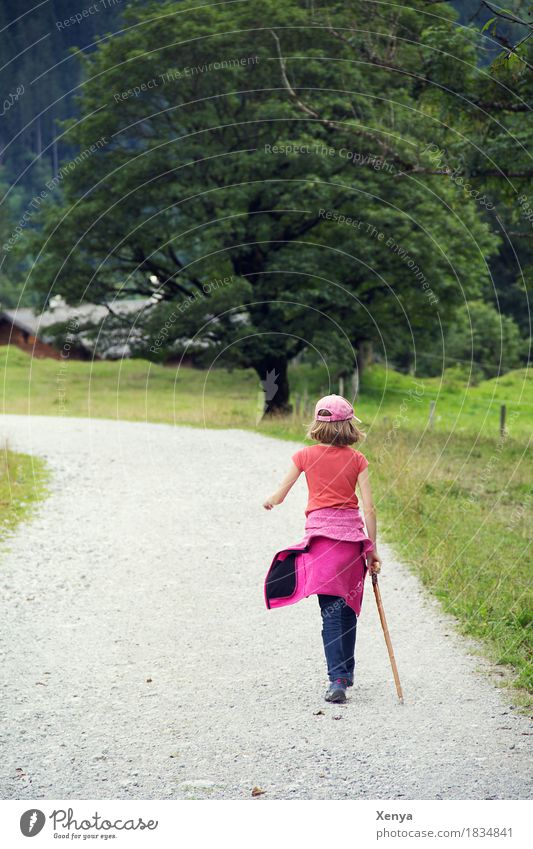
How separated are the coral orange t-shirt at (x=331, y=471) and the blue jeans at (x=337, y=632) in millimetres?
626

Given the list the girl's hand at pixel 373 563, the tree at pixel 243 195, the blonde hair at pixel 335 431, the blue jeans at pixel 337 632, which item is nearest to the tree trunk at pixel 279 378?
the tree at pixel 243 195

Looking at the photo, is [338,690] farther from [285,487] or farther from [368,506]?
[285,487]

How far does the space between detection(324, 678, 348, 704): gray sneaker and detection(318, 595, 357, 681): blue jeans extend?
0.09ft

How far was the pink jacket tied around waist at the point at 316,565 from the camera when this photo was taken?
5.85 meters

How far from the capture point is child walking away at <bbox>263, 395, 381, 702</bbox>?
18.5ft

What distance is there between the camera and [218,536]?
11.5 meters

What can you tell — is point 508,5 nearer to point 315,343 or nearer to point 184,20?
point 184,20

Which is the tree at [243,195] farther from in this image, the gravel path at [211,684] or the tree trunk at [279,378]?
the gravel path at [211,684]

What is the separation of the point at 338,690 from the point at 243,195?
645 inches

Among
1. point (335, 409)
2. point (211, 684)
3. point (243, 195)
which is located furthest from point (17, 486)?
point (335, 409)

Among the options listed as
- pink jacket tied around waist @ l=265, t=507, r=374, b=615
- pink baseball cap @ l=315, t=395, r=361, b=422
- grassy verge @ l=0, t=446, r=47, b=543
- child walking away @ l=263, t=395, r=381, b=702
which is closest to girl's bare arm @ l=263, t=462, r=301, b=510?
child walking away @ l=263, t=395, r=381, b=702

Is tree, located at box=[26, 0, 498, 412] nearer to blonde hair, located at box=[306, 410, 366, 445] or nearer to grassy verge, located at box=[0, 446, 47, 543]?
grassy verge, located at box=[0, 446, 47, 543]

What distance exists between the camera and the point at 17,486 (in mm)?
14648

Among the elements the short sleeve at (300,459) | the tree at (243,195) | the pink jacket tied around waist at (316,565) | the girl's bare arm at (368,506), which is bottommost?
the pink jacket tied around waist at (316,565)
